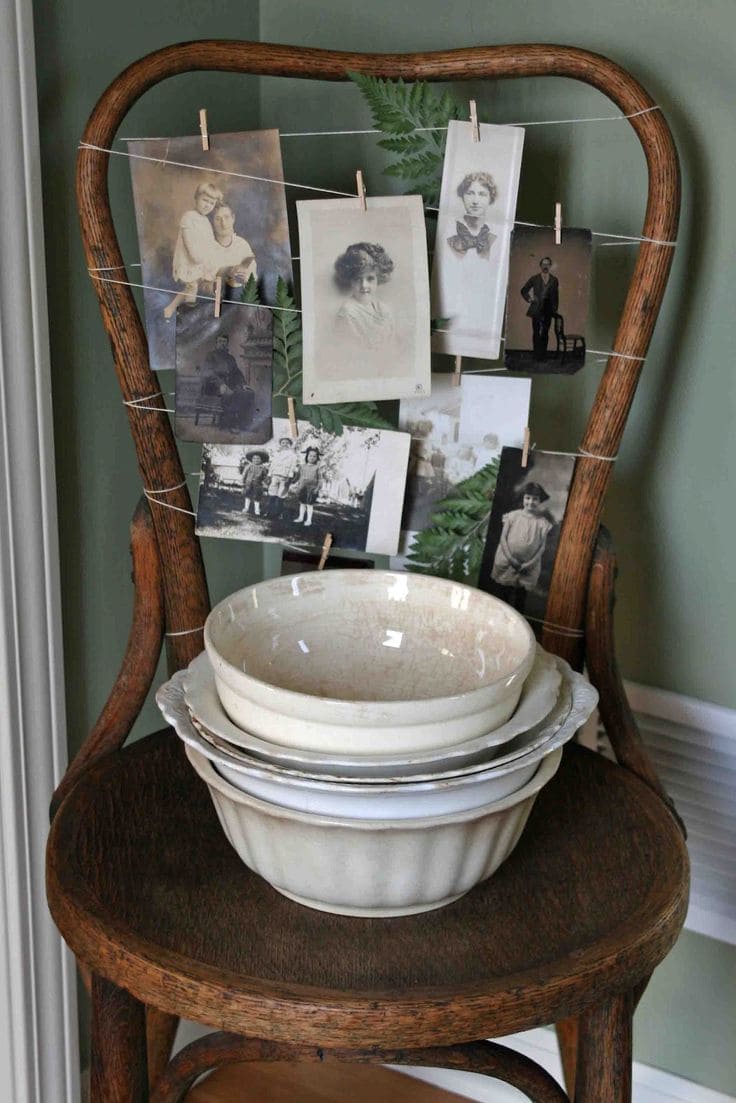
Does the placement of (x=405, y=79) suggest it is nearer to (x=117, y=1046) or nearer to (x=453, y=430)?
(x=453, y=430)

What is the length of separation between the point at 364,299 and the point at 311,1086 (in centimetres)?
84

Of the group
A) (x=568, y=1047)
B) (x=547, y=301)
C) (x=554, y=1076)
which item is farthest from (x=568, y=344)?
(x=554, y=1076)

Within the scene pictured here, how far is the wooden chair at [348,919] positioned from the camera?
59 centimetres

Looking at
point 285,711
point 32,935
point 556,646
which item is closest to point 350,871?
point 285,711

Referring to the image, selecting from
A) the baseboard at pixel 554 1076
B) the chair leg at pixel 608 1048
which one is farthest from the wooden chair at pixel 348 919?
the baseboard at pixel 554 1076

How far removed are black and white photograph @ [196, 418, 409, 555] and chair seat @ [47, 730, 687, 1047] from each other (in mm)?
218

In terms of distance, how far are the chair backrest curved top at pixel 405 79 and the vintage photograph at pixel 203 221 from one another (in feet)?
0.08

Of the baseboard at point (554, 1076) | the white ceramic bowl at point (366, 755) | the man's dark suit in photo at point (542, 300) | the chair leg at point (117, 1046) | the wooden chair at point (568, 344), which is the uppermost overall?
the man's dark suit in photo at point (542, 300)

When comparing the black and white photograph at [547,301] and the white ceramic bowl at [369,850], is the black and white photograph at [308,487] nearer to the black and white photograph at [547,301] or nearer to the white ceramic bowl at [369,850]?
the black and white photograph at [547,301]

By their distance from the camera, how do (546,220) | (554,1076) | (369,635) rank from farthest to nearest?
(554,1076)
(546,220)
(369,635)

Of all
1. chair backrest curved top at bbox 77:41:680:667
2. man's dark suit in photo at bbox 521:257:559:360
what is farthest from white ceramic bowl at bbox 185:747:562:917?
man's dark suit in photo at bbox 521:257:559:360

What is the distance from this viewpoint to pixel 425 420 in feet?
2.93

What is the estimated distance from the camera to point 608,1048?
0.66 m

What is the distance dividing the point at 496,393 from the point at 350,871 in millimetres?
397
